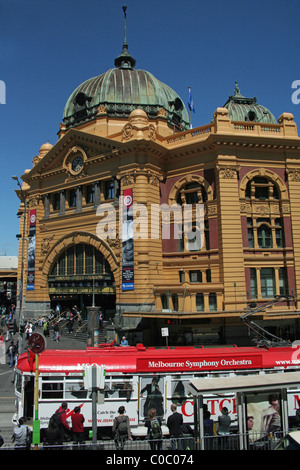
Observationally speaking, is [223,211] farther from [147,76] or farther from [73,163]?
[147,76]

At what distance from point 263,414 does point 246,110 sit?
4578 cm

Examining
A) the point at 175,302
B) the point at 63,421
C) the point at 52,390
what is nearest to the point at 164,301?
the point at 175,302

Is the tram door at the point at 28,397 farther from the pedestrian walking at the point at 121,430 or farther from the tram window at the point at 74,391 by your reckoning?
the pedestrian walking at the point at 121,430

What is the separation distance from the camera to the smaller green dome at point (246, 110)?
4943cm

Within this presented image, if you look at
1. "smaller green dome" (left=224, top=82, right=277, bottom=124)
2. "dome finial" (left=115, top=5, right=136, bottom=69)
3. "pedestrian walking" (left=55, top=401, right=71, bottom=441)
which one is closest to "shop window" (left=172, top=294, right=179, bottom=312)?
"pedestrian walking" (left=55, top=401, right=71, bottom=441)

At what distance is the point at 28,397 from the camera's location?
14945 millimetres

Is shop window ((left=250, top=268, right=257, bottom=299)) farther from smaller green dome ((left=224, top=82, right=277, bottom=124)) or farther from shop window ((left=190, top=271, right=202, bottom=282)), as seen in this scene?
smaller green dome ((left=224, top=82, right=277, bottom=124))

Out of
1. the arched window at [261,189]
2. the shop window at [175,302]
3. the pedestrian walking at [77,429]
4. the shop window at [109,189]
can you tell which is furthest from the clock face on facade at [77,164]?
the pedestrian walking at [77,429]

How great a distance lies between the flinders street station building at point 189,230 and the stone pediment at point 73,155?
0.54ft

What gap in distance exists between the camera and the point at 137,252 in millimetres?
32625

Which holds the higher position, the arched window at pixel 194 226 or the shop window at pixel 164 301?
the arched window at pixel 194 226

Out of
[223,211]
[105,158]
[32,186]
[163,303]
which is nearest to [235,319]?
[163,303]

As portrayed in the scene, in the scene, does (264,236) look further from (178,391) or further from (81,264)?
(178,391)
